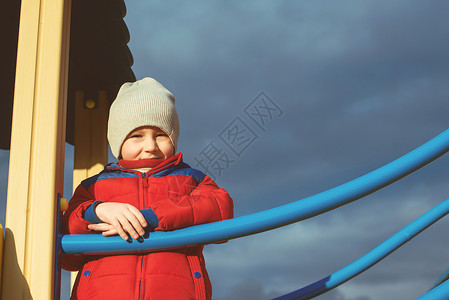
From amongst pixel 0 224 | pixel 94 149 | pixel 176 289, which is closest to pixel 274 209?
pixel 176 289

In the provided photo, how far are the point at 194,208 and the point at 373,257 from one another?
0.85 m

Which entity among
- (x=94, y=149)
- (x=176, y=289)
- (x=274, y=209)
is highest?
(x=94, y=149)

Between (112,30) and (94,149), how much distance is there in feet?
1.88

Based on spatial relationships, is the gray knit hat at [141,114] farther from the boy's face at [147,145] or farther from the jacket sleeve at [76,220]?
the jacket sleeve at [76,220]

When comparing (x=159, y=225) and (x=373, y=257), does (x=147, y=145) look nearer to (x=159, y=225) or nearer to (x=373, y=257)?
(x=159, y=225)

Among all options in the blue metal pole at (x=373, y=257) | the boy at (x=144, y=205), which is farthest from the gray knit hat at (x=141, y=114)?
the blue metal pole at (x=373, y=257)

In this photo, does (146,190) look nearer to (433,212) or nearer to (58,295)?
(58,295)

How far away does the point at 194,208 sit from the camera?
4.25 ft

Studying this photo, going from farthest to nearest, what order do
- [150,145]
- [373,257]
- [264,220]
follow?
[373,257] < [150,145] < [264,220]

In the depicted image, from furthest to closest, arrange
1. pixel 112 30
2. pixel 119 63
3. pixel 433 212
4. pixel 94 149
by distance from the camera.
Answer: pixel 94 149 < pixel 119 63 < pixel 112 30 < pixel 433 212

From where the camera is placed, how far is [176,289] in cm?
124

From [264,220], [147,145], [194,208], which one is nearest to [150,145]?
[147,145]

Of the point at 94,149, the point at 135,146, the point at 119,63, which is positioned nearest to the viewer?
the point at 135,146

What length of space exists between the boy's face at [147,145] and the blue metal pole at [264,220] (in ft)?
1.17
